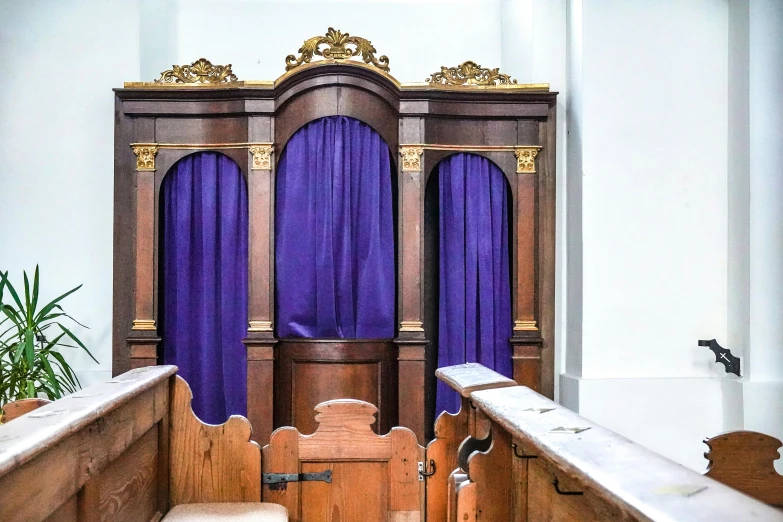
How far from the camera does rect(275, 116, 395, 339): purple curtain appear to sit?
15.4 feet

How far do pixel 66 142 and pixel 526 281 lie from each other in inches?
112

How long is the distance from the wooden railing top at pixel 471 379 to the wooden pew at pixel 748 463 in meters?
0.68

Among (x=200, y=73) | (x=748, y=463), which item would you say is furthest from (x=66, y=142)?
(x=748, y=463)

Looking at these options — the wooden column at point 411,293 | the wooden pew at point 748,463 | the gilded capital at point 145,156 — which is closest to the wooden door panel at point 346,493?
the wooden pew at point 748,463

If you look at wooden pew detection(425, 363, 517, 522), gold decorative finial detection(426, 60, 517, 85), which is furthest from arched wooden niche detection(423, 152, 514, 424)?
wooden pew detection(425, 363, 517, 522)

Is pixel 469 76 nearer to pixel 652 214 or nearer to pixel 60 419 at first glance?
pixel 652 214

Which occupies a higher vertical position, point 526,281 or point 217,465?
point 526,281

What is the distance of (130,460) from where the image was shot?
234cm

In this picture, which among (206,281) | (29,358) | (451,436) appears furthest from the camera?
(206,281)

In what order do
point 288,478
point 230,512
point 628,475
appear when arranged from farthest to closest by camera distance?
point 288,478, point 230,512, point 628,475

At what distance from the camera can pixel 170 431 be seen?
108 inches

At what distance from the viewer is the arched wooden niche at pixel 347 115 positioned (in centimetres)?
465

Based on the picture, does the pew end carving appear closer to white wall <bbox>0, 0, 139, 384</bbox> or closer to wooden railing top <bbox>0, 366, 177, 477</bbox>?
wooden railing top <bbox>0, 366, 177, 477</bbox>

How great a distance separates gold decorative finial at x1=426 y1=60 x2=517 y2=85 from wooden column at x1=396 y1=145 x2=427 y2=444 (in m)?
0.44
